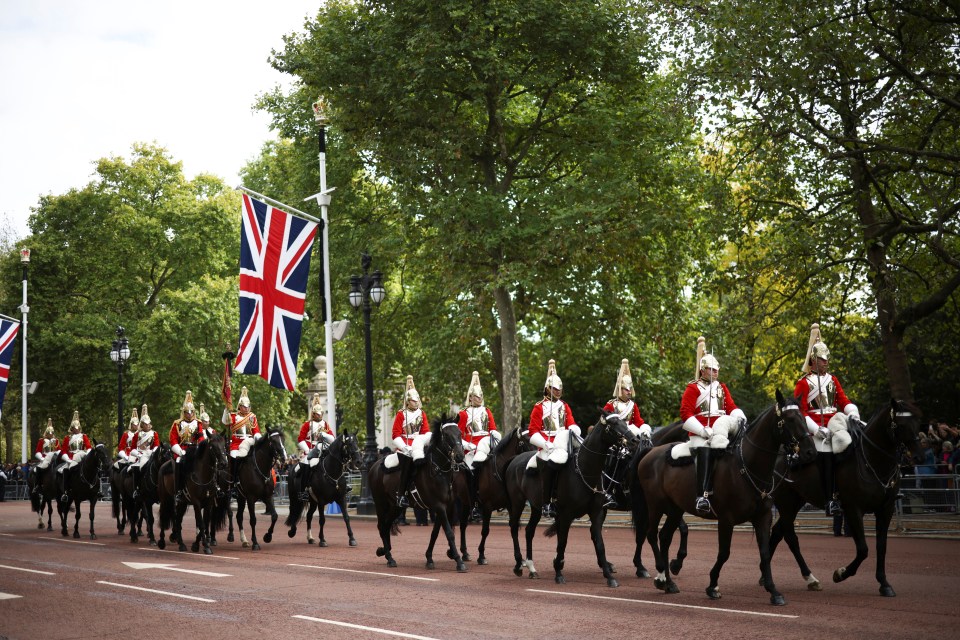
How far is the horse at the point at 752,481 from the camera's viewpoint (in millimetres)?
11742

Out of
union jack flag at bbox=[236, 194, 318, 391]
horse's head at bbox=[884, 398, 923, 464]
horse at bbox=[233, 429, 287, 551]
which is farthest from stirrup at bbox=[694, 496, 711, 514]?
union jack flag at bbox=[236, 194, 318, 391]

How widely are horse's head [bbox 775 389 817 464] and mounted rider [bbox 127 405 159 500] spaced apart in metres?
16.2

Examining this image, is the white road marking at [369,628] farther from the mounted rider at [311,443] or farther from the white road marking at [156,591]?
the mounted rider at [311,443]

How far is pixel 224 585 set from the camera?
48.1 feet

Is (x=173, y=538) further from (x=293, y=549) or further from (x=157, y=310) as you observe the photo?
(x=157, y=310)

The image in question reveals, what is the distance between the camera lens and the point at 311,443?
22859mm

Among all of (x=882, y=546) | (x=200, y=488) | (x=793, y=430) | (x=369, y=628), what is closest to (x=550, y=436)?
(x=793, y=430)

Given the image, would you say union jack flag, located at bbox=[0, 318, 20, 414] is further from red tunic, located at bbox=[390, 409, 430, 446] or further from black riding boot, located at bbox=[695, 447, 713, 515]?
black riding boot, located at bbox=[695, 447, 713, 515]

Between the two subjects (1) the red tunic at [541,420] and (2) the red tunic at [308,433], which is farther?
(2) the red tunic at [308,433]

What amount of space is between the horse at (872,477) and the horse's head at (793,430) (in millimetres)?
859

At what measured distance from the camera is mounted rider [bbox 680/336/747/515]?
12617mm

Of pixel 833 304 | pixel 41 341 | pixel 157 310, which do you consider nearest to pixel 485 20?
pixel 833 304

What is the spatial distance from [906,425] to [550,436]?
493 cm

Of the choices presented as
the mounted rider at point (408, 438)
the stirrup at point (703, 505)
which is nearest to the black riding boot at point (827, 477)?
the stirrup at point (703, 505)
